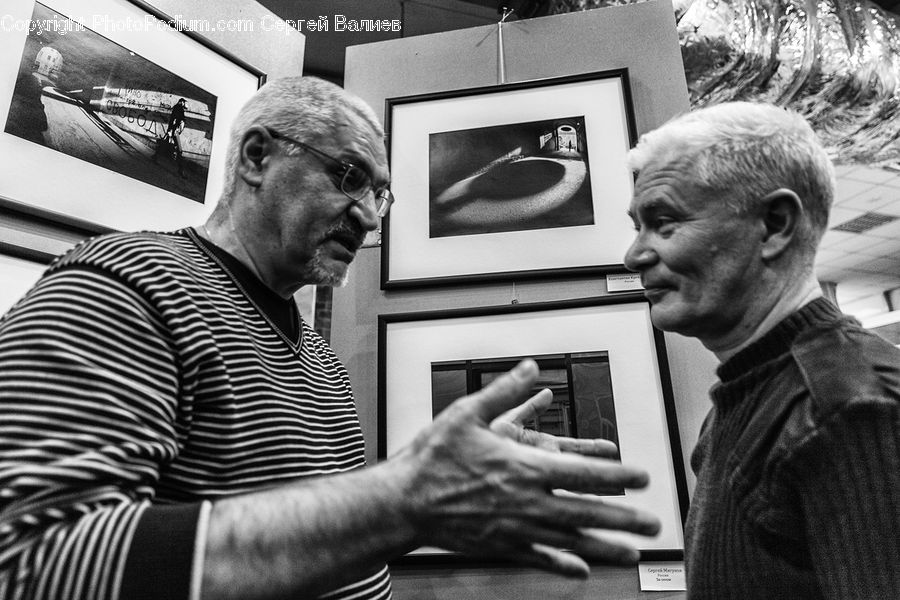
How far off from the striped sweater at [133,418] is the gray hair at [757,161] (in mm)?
752

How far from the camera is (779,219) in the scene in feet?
2.74

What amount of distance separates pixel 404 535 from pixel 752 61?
2366 millimetres

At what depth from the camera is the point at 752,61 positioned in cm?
215

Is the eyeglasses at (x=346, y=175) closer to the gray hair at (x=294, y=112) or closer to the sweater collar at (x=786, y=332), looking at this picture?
the gray hair at (x=294, y=112)

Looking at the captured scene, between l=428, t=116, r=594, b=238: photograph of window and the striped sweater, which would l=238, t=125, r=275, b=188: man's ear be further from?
l=428, t=116, r=594, b=238: photograph of window

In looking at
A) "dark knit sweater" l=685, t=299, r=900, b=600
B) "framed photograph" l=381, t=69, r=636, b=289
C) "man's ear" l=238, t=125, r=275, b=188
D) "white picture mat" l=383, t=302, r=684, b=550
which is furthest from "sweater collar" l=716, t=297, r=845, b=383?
"man's ear" l=238, t=125, r=275, b=188

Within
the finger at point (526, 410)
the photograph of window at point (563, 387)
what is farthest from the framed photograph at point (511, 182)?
the finger at point (526, 410)

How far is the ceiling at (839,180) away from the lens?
2623mm

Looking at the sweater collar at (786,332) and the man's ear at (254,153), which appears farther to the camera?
the man's ear at (254,153)

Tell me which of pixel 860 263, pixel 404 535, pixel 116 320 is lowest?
pixel 404 535

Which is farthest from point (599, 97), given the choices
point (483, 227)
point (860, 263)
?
point (860, 263)

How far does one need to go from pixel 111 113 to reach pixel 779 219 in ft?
4.57

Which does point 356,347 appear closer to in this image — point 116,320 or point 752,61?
point 116,320

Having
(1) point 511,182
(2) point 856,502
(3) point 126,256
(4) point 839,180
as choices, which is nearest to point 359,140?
(3) point 126,256
